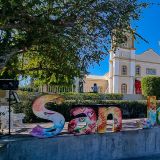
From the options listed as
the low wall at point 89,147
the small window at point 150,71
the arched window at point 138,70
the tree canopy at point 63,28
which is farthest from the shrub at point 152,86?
the small window at point 150,71

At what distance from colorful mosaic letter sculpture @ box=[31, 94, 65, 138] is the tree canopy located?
5.65ft

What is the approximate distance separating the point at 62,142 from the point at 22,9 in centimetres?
404

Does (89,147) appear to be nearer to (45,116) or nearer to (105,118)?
(105,118)

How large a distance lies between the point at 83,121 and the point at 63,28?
301 centimetres

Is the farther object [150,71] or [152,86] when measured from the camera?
[150,71]

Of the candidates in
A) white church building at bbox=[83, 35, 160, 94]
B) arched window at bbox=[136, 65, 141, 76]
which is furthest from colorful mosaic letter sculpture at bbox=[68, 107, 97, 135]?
arched window at bbox=[136, 65, 141, 76]

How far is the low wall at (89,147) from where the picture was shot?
38.7 feet

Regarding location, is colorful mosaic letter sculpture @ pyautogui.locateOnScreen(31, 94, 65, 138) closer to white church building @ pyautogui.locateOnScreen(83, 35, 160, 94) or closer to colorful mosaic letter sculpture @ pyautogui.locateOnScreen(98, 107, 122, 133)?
colorful mosaic letter sculpture @ pyautogui.locateOnScreen(98, 107, 122, 133)

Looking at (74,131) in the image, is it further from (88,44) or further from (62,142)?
(88,44)

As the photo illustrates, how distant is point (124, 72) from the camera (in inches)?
2397

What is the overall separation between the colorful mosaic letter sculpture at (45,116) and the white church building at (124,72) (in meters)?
44.2

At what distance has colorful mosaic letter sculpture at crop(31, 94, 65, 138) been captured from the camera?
487 inches

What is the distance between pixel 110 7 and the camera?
13.2 m

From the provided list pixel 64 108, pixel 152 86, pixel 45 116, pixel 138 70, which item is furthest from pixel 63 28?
pixel 138 70
